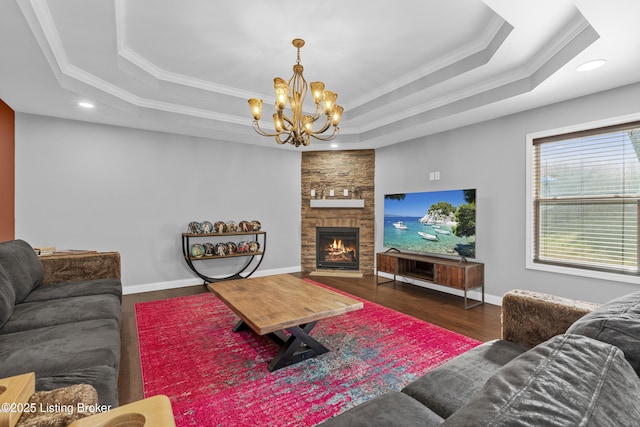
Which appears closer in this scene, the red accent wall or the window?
the window

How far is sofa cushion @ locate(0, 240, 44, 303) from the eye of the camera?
89.2 inches

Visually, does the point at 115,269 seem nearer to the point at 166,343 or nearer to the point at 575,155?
the point at 166,343

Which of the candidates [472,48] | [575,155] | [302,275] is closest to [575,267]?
[575,155]

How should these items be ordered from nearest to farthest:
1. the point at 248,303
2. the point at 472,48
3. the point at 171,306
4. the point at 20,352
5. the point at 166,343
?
the point at 20,352 < the point at 248,303 < the point at 166,343 < the point at 472,48 < the point at 171,306

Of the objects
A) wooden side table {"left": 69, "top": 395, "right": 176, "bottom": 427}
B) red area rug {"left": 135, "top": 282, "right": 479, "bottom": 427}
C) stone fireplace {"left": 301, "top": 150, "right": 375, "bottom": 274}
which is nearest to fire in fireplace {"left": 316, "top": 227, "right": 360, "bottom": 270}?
stone fireplace {"left": 301, "top": 150, "right": 375, "bottom": 274}

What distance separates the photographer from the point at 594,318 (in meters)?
1.05

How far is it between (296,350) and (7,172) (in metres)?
3.93

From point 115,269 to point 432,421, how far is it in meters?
3.41

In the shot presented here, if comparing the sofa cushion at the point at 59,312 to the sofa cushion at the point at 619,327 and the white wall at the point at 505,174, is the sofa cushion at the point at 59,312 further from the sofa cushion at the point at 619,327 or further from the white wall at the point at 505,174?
the white wall at the point at 505,174

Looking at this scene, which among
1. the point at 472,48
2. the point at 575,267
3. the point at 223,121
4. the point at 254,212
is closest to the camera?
the point at 472,48

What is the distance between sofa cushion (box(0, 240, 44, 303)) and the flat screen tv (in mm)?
4384

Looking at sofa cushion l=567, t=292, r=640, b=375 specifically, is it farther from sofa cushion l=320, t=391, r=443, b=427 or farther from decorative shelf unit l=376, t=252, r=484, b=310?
decorative shelf unit l=376, t=252, r=484, b=310

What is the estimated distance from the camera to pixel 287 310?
2.33m

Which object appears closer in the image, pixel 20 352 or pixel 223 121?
pixel 20 352
